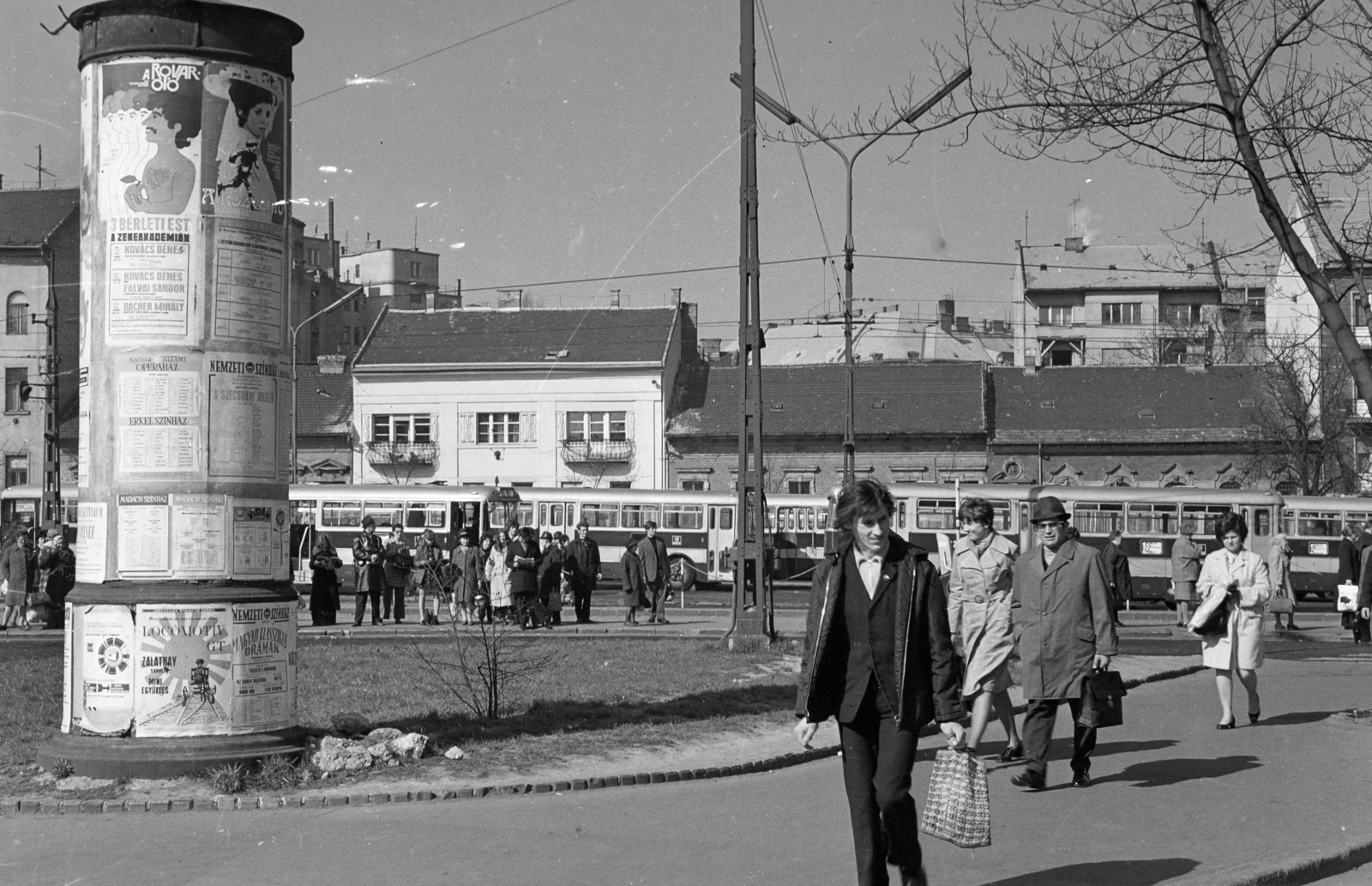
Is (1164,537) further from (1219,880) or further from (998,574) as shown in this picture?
(1219,880)

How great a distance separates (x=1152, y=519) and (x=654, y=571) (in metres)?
18.4

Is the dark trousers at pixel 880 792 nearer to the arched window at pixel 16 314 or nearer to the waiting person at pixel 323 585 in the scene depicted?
the waiting person at pixel 323 585

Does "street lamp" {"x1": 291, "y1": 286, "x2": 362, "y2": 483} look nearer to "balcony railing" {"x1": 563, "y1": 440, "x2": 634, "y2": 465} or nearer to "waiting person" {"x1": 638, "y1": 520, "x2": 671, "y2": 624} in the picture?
"waiting person" {"x1": 638, "y1": 520, "x2": 671, "y2": 624}

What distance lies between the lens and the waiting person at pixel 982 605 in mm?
11461

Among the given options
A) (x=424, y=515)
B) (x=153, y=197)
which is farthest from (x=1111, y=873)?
(x=424, y=515)

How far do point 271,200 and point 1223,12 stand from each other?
8.27 metres

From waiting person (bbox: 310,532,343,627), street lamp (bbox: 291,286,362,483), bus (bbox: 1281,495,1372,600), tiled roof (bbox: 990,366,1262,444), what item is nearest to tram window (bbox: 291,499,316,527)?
street lamp (bbox: 291,286,362,483)

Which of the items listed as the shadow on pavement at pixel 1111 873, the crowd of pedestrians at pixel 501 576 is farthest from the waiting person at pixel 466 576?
the shadow on pavement at pixel 1111 873

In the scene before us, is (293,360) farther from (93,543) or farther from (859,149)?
(859,149)

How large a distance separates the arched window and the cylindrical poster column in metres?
63.1

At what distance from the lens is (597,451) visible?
2869 inches

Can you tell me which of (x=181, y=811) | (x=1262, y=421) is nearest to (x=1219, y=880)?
(x=181, y=811)

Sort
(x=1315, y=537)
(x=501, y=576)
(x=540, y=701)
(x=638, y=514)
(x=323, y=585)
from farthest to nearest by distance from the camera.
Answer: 1. (x=638, y=514)
2. (x=1315, y=537)
3. (x=323, y=585)
4. (x=501, y=576)
5. (x=540, y=701)

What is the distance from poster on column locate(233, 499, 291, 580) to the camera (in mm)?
10773
